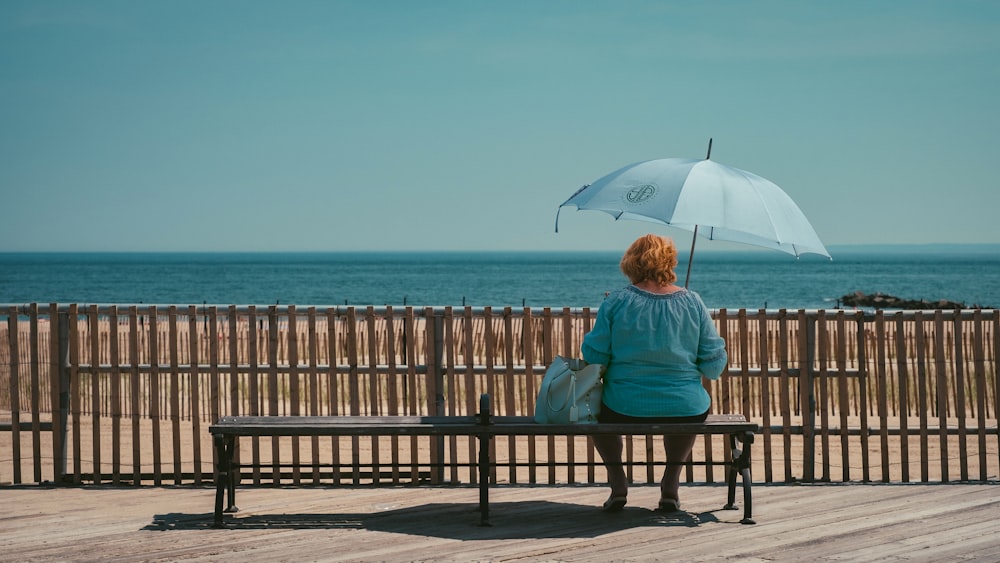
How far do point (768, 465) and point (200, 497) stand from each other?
3.80 metres

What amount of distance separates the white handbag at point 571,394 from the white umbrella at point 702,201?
0.74 meters

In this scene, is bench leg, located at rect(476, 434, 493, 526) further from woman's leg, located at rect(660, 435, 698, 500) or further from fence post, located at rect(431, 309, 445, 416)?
fence post, located at rect(431, 309, 445, 416)

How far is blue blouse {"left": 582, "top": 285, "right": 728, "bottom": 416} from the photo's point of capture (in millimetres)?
5574

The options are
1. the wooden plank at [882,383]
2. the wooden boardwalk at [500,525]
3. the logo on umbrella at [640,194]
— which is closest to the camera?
the wooden boardwalk at [500,525]

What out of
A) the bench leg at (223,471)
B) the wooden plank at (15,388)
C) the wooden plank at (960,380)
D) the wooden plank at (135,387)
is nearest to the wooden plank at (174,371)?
the wooden plank at (135,387)

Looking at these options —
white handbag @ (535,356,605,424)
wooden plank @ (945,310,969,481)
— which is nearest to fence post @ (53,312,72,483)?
white handbag @ (535,356,605,424)

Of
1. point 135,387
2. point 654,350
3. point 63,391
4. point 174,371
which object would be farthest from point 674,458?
point 63,391

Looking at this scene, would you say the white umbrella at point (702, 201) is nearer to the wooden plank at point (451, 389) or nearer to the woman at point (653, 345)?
the woman at point (653, 345)

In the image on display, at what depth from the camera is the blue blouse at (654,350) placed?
18.3 ft

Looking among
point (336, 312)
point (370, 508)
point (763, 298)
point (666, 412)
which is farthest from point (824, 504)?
point (763, 298)

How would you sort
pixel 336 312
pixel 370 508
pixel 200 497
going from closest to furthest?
1. pixel 370 508
2. pixel 200 497
3. pixel 336 312

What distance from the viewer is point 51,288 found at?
8262 cm

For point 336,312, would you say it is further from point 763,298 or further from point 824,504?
point 763,298

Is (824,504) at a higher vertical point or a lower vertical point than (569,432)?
lower
